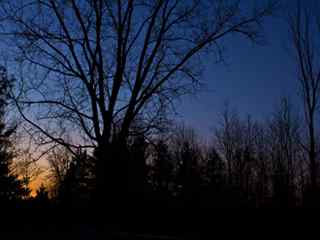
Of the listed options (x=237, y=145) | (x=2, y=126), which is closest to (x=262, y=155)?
(x=237, y=145)

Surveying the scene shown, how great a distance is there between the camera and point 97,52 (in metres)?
11.5

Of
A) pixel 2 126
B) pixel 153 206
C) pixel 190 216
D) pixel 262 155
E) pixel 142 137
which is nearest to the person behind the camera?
pixel 190 216

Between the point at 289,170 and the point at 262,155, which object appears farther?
the point at 262,155

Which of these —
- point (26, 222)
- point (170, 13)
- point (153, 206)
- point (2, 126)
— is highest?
point (170, 13)

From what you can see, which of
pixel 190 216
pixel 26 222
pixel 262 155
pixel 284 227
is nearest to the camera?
pixel 284 227

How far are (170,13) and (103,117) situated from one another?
4766 mm

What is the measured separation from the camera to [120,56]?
38.0ft

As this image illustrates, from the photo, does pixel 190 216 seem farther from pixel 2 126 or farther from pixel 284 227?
pixel 2 126

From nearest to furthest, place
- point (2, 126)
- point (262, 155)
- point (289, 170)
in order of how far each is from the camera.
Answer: point (2, 126)
point (289, 170)
point (262, 155)

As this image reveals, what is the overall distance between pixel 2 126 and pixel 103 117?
1530cm

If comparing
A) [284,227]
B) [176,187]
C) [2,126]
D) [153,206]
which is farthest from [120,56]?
[176,187]

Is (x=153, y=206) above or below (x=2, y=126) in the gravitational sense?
below

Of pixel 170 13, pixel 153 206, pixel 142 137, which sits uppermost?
pixel 170 13

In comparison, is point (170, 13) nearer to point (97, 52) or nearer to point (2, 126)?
point (97, 52)
